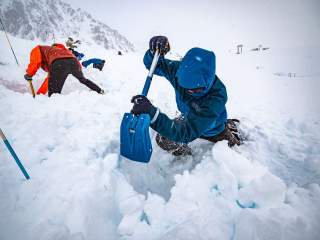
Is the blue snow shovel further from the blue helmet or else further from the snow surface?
the blue helmet

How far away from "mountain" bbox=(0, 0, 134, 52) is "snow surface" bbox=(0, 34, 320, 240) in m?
144

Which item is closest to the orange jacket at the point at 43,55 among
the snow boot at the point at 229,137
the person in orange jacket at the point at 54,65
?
the person in orange jacket at the point at 54,65

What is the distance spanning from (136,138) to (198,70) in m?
1.01

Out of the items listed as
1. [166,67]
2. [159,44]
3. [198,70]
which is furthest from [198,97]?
[159,44]

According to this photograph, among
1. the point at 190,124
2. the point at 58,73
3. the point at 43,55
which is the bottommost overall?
the point at 190,124

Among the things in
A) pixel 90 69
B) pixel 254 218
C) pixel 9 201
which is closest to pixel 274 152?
pixel 254 218

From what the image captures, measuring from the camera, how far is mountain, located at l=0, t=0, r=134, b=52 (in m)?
140

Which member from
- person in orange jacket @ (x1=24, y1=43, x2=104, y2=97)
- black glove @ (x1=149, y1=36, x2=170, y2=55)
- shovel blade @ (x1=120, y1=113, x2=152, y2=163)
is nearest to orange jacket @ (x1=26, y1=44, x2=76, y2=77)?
person in orange jacket @ (x1=24, y1=43, x2=104, y2=97)

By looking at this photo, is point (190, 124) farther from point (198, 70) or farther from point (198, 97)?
point (198, 70)

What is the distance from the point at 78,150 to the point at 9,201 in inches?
34.7

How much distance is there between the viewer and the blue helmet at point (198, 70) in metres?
2.30

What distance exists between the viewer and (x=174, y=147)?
3.14 metres

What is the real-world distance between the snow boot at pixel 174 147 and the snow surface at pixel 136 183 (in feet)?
0.30

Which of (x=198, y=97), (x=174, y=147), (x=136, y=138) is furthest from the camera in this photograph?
(x=174, y=147)
